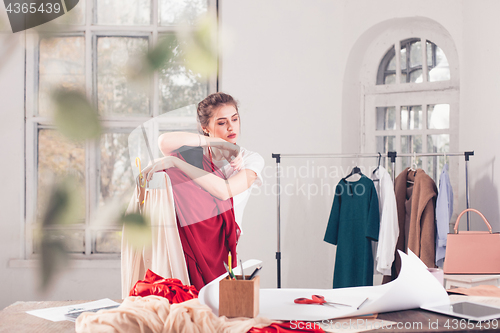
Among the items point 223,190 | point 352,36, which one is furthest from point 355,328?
point 352,36

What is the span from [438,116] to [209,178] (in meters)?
2.54

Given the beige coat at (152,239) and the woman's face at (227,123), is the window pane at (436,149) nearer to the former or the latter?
the woman's face at (227,123)

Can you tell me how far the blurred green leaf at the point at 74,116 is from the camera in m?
0.19

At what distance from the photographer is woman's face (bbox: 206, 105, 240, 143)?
0.89 meters

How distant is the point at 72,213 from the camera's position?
202 mm

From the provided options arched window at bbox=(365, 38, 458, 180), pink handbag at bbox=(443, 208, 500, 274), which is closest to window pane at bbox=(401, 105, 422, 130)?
arched window at bbox=(365, 38, 458, 180)

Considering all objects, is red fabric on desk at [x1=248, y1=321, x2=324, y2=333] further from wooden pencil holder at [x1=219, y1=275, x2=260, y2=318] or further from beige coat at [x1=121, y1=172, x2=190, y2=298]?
beige coat at [x1=121, y1=172, x2=190, y2=298]

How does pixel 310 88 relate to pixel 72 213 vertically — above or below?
above

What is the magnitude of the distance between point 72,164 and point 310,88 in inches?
115

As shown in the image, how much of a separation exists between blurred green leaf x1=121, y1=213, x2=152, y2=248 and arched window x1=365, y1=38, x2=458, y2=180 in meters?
3.01

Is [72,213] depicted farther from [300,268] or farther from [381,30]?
[381,30]

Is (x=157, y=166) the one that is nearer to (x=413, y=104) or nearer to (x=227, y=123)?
(x=227, y=123)

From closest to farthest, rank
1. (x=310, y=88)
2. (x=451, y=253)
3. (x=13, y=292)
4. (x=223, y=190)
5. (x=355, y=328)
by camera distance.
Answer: (x=355, y=328) < (x=223, y=190) < (x=451, y=253) < (x=13, y=292) < (x=310, y=88)

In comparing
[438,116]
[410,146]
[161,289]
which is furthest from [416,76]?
[161,289]
